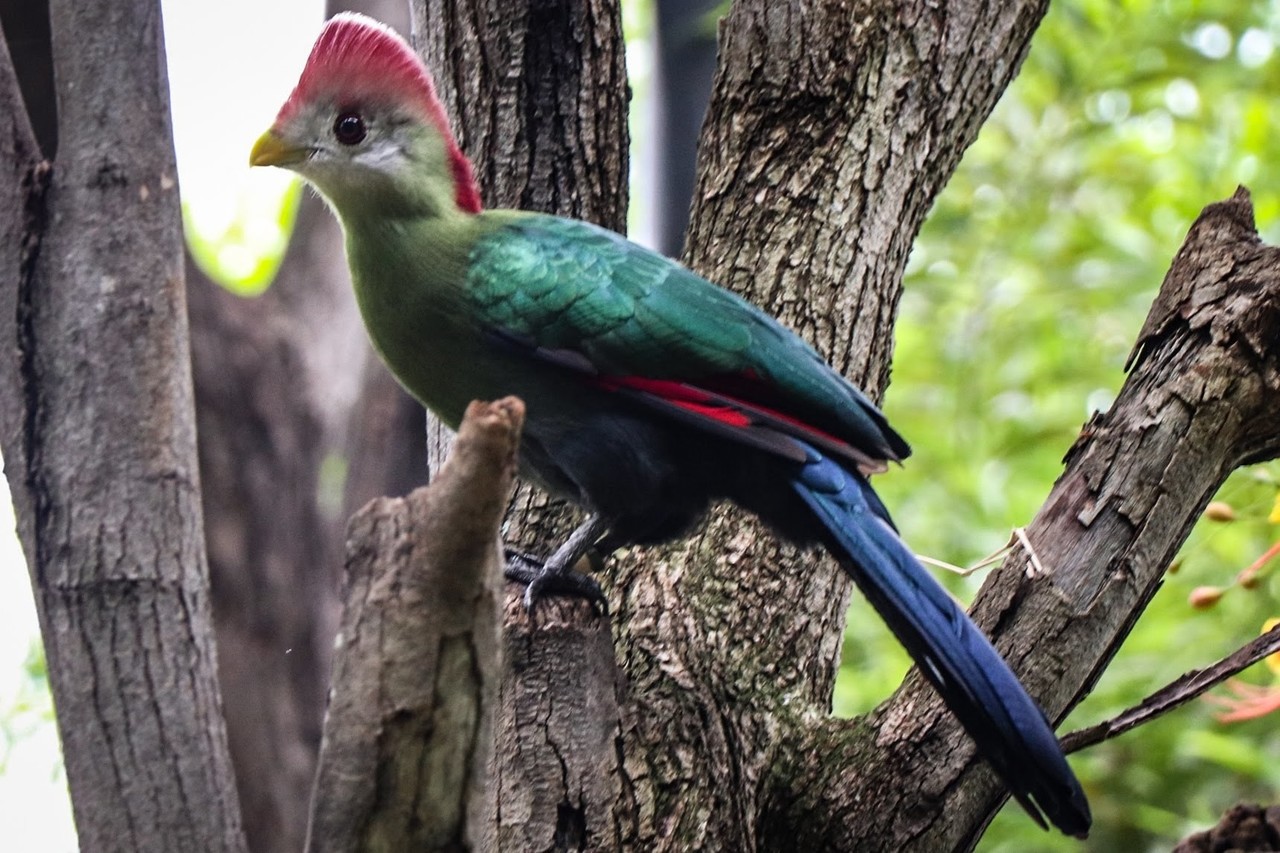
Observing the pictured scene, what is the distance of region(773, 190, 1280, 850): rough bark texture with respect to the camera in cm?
192

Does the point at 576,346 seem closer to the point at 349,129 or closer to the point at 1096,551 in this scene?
the point at 349,129

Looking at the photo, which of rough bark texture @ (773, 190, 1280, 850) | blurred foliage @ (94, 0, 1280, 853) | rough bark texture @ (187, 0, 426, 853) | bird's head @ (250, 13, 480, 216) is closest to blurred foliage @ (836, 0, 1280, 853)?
blurred foliage @ (94, 0, 1280, 853)

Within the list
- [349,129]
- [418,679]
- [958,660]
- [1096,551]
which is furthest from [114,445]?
[1096,551]

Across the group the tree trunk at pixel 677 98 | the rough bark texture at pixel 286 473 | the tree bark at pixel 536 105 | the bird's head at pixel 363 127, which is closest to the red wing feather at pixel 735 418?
the bird's head at pixel 363 127

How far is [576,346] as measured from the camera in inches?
77.1

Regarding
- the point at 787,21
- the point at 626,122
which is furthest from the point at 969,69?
the point at 626,122

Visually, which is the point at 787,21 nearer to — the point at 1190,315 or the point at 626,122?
the point at 626,122

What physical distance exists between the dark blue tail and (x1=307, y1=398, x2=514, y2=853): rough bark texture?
66cm

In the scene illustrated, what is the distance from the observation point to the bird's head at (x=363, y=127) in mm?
1943

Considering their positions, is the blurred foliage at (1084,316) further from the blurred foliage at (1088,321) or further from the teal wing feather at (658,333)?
the teal wing feather at (658,333)

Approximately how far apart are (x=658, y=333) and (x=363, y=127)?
1.78 ft

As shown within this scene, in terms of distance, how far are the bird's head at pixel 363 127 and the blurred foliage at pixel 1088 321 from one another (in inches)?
66.2

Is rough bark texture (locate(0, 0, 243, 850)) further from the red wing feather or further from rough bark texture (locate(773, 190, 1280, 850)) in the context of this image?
rough bark texture (locate(773, 190, 1280, 850))

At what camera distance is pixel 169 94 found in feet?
5.54
